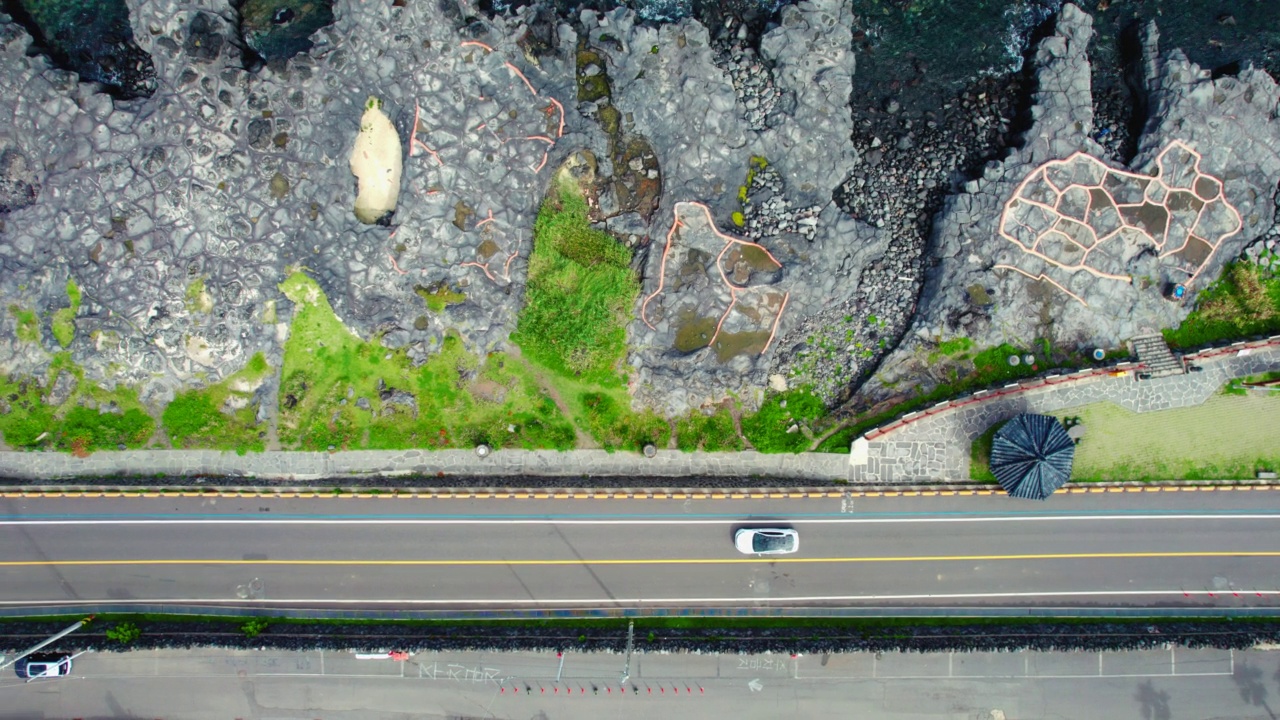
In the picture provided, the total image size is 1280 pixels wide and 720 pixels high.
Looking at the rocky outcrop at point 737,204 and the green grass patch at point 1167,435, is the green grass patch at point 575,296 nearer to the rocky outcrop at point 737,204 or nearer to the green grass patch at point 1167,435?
the rocky outcrop at point 737,204

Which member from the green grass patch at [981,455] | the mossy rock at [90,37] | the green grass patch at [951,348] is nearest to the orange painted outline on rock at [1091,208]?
the green grass patch at [951,348]

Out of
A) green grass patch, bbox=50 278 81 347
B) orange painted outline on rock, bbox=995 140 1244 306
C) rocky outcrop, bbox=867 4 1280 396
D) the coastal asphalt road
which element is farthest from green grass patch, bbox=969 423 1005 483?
green grass patch, bbox=50 278 81 347

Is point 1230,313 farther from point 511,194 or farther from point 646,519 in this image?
point 511,194

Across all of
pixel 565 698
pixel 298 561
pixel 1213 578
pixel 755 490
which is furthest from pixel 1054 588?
pixel 298 561

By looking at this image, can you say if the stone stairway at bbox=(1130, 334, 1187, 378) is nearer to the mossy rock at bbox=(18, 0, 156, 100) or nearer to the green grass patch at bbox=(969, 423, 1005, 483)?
the green grass patch at bbox=(969, 423, 1005, 483)

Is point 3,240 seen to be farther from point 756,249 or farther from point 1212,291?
point 1212,291
